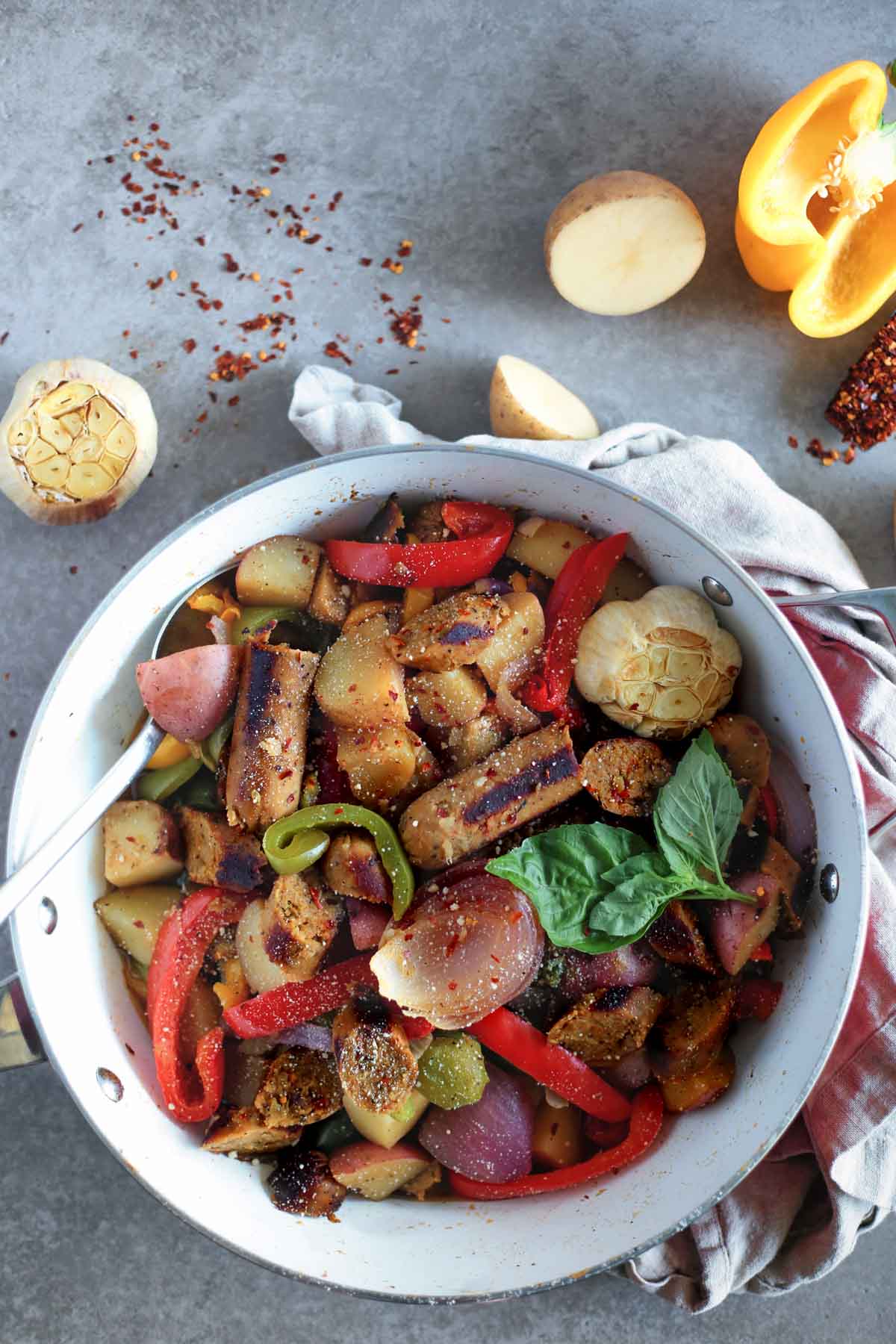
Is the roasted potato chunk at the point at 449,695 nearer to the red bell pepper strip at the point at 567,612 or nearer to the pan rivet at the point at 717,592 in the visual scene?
the red bell pepper strip at the point at 567,612

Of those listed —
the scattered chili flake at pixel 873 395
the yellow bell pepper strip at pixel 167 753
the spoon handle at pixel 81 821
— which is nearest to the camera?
the spoon handle at pixel 81 821

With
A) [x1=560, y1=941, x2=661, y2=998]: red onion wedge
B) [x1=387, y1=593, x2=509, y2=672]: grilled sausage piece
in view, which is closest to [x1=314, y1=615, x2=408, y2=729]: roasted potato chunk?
[x1=387, y1=593, x2=509, y2=672]: grilled sausage piece

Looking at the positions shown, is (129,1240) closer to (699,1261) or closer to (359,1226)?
(359,1226)

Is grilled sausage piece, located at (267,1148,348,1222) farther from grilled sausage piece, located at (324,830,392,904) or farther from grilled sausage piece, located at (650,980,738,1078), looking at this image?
grilled sausage piece, located at (650,980,738,1078)

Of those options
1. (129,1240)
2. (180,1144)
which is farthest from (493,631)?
(129,1240)

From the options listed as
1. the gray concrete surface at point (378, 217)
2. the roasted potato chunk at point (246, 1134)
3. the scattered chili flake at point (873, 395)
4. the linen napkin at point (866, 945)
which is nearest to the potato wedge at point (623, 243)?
the gray concrete surface at point (378, 217)
